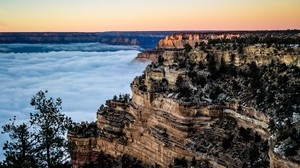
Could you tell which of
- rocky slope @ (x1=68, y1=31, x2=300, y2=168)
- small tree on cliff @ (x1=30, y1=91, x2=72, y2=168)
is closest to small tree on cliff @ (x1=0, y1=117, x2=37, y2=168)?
small tree on cliff @ (x1=30, y1=91, x2=72, y2=168)

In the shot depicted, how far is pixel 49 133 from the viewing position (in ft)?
81.4

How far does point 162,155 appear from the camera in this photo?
100 ft

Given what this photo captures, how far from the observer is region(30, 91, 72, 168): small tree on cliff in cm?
2417

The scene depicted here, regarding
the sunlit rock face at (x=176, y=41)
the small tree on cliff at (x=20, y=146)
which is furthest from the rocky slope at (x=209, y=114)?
the sunlit rock face at (x=176, y=41)

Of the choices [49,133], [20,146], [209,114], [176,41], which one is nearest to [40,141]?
[49,133]

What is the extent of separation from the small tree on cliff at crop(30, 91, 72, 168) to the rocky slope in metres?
3.54

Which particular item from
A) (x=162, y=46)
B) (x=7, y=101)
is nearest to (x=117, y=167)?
(x=162, y=46)

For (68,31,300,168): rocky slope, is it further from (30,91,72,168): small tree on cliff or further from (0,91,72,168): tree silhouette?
(0,91,72,168): tree silhouette

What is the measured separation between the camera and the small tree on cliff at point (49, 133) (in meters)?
24.2

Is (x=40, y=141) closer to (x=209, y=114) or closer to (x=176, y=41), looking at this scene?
(x=209, y=114)

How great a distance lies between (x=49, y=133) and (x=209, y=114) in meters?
9.97

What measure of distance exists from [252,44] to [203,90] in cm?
569

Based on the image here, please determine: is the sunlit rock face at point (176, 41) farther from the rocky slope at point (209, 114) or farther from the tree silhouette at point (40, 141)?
the tree silhouette at point (40, 141)

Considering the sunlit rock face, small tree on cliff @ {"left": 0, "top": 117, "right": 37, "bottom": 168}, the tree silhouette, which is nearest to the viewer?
small tree on cliff @ {"left": 0, "top": 117, "right": 37, "bottom": 168}
